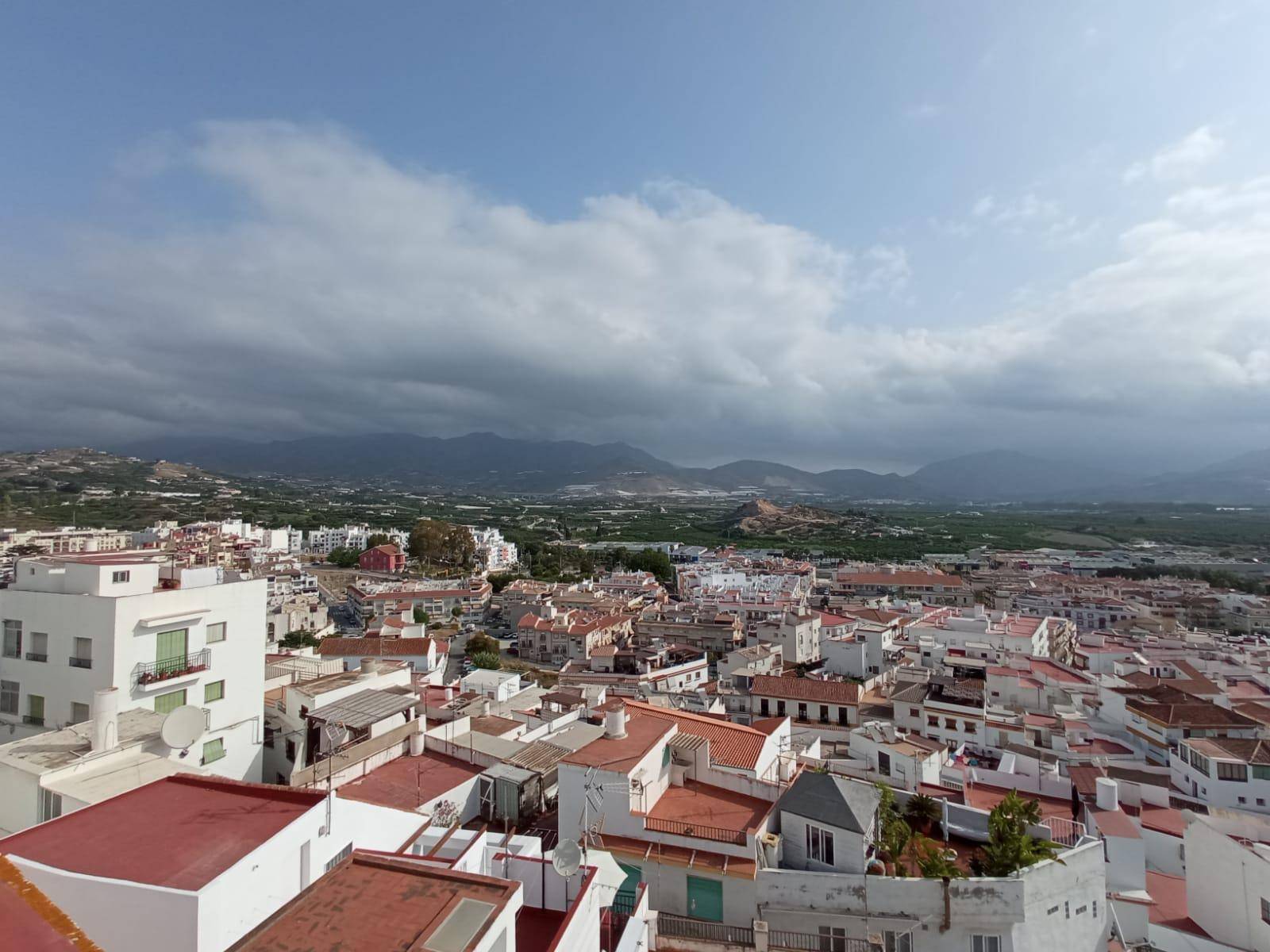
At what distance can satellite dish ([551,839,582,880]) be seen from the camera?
611 centimetres

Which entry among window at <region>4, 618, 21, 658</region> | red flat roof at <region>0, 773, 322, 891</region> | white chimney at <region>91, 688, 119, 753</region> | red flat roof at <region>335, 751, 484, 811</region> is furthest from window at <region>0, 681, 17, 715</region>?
red flat roof at <region>0, 773, 322, 891</region>

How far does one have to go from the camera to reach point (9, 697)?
10945 mm

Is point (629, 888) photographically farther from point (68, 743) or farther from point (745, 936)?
point (68, 743)

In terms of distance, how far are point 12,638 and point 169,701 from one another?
2979 mm

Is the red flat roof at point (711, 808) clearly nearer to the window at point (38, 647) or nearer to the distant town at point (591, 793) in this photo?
the distant town at point (591, 793)

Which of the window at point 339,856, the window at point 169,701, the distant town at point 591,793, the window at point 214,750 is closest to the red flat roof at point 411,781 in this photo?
the distant town at point 591,793

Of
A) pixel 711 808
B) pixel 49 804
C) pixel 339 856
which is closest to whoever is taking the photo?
pixel 339 856

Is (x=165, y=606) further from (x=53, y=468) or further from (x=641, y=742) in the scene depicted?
(x=53, y=468)

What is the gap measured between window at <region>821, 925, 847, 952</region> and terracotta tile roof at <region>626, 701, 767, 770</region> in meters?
2.43

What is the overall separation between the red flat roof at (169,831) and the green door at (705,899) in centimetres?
518

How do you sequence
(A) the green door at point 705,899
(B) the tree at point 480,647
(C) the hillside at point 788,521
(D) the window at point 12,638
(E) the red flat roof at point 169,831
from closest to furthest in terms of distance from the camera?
(E) the red flat roof at point 169,831, (A) the green door at point 705,899, (D) the window at point 12,638, (B) the tree at point 480,647, (C) the hillside at point 788,521

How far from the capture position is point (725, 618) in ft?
134

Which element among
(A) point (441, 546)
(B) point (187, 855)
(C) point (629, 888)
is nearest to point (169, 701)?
(B) point (187, 855)

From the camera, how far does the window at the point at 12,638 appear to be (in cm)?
1105
